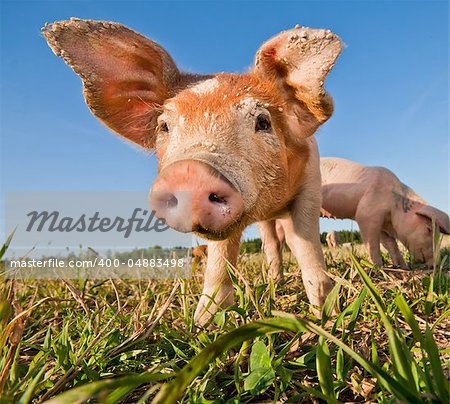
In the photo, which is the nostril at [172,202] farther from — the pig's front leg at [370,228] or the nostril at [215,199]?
the pig's front leg at [370,228]

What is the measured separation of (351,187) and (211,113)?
602 cm

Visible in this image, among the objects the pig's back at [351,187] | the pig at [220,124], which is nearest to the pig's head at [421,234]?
the pig's back at [351,187]

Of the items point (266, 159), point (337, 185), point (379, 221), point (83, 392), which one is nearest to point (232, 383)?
point (83, 392)

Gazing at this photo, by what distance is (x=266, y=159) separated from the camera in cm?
231

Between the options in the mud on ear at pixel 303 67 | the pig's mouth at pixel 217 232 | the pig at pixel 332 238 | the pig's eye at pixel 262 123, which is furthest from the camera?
the pig at pixel 332 238

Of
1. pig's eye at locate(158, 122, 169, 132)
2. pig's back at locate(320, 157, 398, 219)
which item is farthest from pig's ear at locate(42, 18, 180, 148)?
pig's back at locate(320, 157, 398, 219)

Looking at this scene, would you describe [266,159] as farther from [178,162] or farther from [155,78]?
[155,78]

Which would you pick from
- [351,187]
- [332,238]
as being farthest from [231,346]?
[332,238]

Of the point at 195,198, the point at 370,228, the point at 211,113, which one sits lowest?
the point at 195,198

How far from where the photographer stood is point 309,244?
2744 mm

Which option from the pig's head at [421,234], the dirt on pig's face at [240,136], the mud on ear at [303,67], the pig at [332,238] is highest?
the pig at [332,238]

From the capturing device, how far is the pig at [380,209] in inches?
260

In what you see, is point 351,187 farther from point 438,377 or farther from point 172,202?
point 438,377

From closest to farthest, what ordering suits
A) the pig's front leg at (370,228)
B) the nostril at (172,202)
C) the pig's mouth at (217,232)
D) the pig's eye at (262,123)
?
the nostril at (172,202)
the pig's mouth at (217,232)
the pig's eye at (262,123)
the pig's front leg at (370,228)
